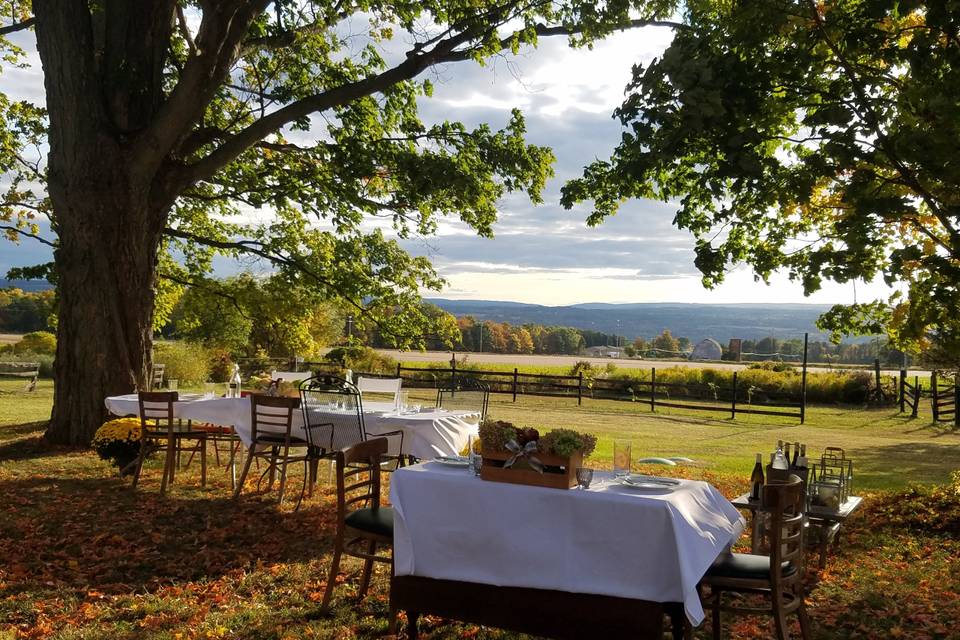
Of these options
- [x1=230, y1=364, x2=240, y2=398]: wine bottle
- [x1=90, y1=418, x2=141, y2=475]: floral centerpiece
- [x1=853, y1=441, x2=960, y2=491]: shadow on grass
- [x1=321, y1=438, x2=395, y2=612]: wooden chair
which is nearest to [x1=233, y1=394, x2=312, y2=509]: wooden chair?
[x1=230, y1=364, x2=240, y2=398]: wine bottle

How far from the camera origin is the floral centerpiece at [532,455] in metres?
4.15

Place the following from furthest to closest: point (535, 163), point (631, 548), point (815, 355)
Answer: point (815, 355), point (535, 163), point (631, 548)

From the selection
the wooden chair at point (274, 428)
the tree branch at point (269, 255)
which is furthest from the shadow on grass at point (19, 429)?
the wooden chair at point (274, 428)

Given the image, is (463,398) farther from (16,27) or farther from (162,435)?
(16,27)

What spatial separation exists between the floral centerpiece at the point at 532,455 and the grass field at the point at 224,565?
3.66 ft

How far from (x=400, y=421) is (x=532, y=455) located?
396 centimetres

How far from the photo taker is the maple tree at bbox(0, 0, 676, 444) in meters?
10.9

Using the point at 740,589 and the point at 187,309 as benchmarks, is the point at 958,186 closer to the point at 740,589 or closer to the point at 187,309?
the point at 740,589

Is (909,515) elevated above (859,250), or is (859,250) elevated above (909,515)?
(859,250)

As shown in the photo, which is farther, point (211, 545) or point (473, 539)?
point (211, 545)

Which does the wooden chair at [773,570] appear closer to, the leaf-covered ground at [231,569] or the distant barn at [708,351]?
the leaf-covered ground at [231,569]

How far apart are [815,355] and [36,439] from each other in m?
89.9

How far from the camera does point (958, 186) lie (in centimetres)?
580

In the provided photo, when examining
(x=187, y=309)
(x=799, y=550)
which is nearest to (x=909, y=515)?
(x=799, y=550)
